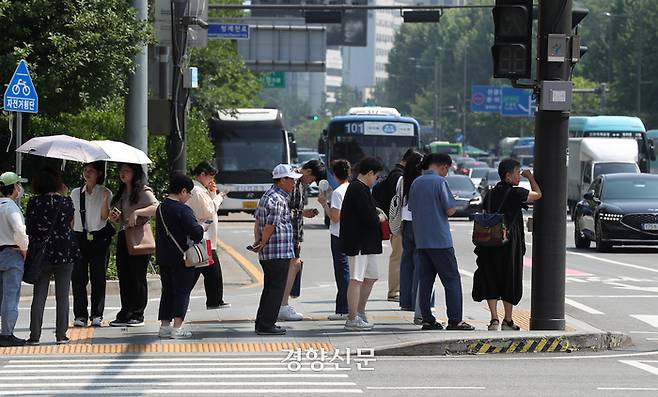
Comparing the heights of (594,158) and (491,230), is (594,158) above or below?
below

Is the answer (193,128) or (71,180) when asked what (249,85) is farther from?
(71,180)

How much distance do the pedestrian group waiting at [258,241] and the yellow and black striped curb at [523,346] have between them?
1079 mm

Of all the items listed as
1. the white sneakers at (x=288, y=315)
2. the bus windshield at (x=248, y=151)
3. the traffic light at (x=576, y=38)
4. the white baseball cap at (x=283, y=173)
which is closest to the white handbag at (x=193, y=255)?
the white baseball cap at (x=283, y=173)

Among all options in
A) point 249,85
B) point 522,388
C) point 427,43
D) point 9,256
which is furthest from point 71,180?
point 427,43

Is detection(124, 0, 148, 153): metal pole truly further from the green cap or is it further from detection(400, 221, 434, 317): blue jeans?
the green cap

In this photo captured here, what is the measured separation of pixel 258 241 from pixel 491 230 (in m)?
2.19

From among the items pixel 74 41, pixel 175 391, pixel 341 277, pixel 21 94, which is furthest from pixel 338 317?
pixel 74 41

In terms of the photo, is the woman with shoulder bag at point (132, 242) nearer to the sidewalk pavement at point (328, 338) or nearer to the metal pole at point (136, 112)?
the sidewalk pavement at point (328, 338)

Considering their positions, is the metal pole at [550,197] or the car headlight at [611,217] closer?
the metal pole at [550,197]

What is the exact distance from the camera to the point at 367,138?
153 feet

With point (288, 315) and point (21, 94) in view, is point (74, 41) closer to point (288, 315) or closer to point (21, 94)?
point (21, 94)

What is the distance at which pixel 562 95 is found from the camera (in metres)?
14.8

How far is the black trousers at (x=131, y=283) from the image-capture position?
1623 centimetres

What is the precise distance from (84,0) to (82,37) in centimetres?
54
